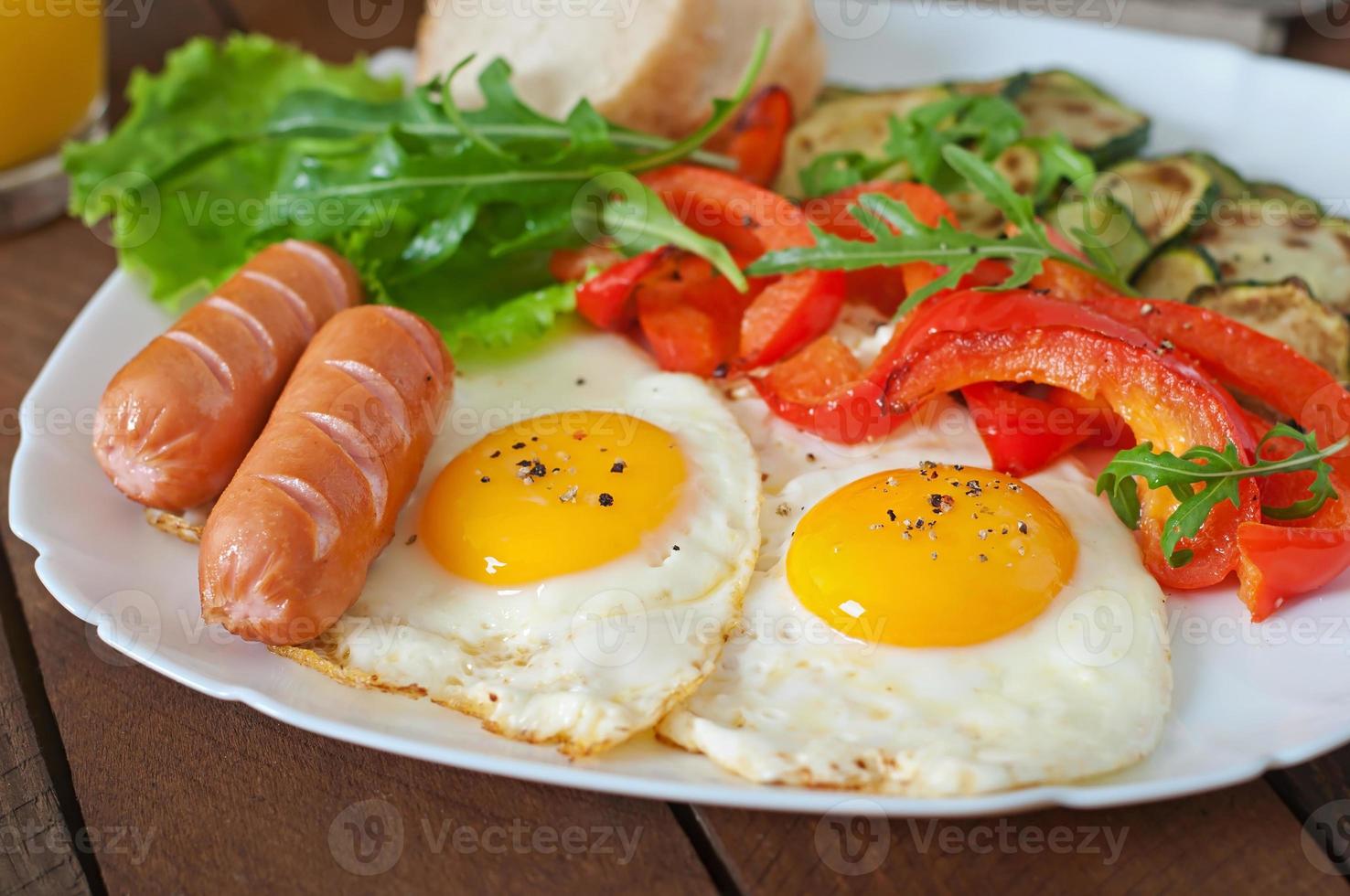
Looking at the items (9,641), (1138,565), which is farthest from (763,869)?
(9,641)

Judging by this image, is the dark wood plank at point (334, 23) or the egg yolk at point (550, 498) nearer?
the egg yolk at point (550, 498)

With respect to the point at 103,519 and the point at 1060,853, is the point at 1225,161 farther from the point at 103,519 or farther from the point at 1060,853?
the point at 103,519

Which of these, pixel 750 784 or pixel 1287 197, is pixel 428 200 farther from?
pixel 1287 197

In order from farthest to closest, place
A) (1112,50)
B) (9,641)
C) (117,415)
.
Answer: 1. (1112,50)
2. (9,641)
3. (117,415)

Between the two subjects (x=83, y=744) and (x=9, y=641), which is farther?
(x=9, y=641)

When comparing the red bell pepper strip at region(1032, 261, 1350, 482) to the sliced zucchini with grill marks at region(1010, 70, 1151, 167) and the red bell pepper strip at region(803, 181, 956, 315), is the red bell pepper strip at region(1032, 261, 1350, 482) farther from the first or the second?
the sliced zucchini with grill marks at region(1010, 70, 1151, 167)

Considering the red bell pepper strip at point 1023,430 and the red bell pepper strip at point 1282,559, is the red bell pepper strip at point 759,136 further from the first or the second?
the red bell pepper strip at point 1282,559

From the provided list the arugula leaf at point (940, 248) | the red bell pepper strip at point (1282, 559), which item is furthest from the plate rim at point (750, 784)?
the arugula leaf at point (940, 248)
